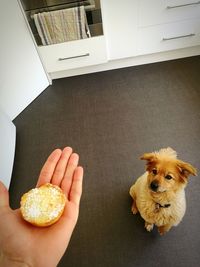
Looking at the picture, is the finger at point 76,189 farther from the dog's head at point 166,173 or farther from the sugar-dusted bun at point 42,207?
the dog's head at point 166,173

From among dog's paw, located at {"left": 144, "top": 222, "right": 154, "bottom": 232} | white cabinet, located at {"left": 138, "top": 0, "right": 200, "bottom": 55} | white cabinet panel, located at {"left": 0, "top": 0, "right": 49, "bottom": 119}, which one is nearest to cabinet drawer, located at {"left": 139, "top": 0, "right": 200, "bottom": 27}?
white cabinet, located at {"left": 138, "top": 0, "right": 200, "bottom": 55}

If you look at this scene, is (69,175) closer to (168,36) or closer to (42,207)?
(42,207)

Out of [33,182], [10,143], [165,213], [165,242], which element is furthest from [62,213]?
[10,143]

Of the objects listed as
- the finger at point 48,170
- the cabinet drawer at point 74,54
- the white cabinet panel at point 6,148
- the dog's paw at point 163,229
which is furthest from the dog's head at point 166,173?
the cabinet drawer at point 74,54

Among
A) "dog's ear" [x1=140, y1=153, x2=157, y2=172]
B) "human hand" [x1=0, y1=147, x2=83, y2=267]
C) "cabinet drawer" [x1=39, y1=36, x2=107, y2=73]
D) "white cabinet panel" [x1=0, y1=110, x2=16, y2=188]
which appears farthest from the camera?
"cabinet drawer" [x1=39, y1=36, x2=107, y2=73]

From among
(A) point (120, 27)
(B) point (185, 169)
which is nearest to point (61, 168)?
Answer: (B) point (185, 169)

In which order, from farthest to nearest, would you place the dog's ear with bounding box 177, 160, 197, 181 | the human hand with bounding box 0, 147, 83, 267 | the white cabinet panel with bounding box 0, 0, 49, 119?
the white cabinet panel with bounding box 0, 0, 49, 119, the dog's ear with bounding box 177, 160, 197, 181, the human hand with bounding box 0, 147, 83, 267

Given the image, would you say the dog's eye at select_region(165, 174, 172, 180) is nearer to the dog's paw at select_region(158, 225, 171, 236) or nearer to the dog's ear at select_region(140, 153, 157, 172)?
the dog's ear at select_region(140, 153, 157, 172)
